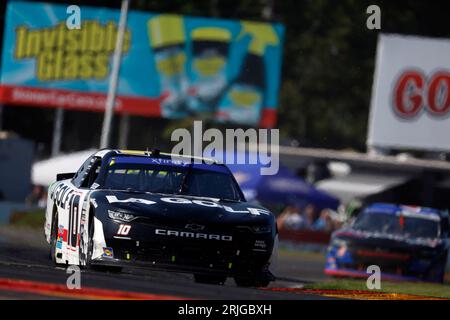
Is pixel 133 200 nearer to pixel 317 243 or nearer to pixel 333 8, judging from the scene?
pixel 317 243

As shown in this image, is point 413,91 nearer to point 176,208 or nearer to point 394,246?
point 394,246

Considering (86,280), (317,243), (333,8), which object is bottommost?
(317,243)

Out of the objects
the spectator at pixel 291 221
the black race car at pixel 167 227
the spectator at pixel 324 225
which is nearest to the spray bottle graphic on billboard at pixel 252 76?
the spectator at pixel 324 225

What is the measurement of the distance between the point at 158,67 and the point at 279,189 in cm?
766

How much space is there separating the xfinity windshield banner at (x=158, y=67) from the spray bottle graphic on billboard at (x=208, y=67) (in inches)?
1.3

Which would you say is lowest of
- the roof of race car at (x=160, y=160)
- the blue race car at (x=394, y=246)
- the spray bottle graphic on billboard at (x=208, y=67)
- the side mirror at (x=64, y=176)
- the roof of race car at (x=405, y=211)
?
the blue race car at (x=394, y=246)

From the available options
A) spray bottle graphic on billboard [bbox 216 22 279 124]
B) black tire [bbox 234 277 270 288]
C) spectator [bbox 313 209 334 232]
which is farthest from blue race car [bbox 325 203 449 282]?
spray bottle graphic on billboard [bbox 216 22 279 124]

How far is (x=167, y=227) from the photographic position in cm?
1263

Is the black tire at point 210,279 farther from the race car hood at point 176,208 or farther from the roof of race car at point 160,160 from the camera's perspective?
the roof of race car at point 160,160

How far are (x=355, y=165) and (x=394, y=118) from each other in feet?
17.6

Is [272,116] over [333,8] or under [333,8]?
under

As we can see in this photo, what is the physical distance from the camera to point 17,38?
1726 inches

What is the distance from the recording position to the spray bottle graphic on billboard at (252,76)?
4294 cm
